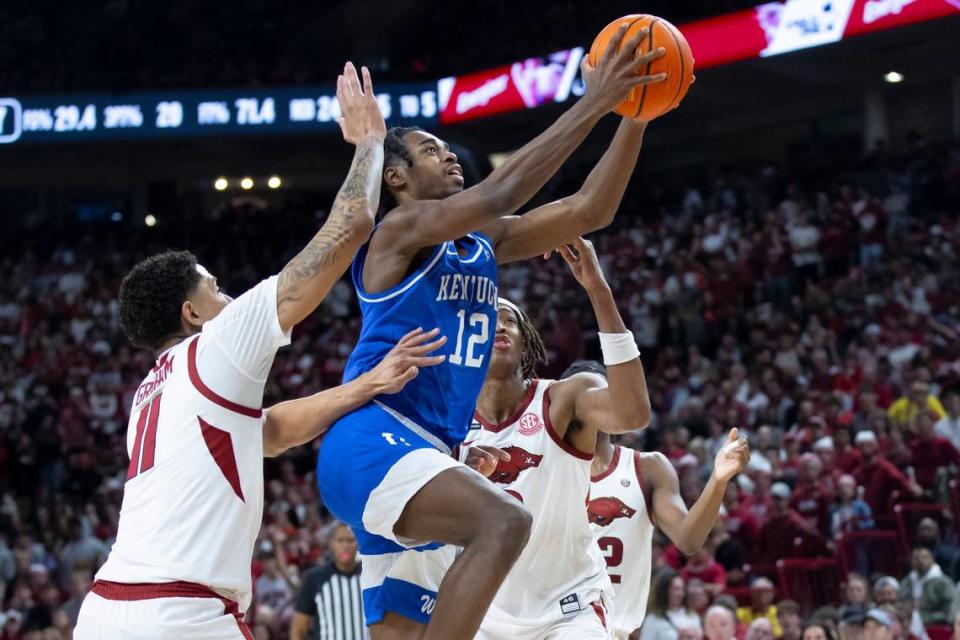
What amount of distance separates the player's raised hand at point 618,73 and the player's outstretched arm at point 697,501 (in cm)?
193

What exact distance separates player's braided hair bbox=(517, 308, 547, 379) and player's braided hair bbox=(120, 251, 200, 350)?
2159 mm

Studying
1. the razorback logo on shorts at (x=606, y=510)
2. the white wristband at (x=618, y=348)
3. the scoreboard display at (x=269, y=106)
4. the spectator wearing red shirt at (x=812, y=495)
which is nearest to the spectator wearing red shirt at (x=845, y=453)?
the spectator wearing red shirt at (x=812, y=495)

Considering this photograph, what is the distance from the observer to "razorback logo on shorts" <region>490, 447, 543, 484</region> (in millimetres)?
5602

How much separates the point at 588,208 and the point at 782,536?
6.88 meters

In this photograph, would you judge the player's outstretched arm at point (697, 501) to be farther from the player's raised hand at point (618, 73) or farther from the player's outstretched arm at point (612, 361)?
the player's raised hand at point (618, 73)

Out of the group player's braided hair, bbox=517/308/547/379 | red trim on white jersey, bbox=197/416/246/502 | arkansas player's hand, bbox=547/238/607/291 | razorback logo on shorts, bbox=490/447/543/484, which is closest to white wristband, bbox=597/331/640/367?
arkansas player's hand, bbox=547/238/607/291

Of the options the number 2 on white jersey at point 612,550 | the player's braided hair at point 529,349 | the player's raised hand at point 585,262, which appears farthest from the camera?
the number 2 on white jersey at point 612,550

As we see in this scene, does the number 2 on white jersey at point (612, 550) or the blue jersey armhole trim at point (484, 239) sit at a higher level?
the blue jersey armhole trim at point (484, 239)

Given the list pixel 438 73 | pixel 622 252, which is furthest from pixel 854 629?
pixel 438 73

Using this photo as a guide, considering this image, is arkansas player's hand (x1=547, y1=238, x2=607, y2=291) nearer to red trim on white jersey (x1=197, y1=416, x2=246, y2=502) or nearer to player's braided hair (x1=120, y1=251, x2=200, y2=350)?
player's braided hair (x1=120, y1=251, x2=200, y2=350)

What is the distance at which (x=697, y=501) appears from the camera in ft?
20.2

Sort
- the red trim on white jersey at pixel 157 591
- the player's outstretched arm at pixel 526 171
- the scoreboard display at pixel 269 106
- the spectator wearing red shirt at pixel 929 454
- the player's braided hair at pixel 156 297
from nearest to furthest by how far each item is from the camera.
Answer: the red trim on white jersey at pixel 157 591 < the player's braided hair at pixel 156 297 < the player's outstretched arm at pixel 526 171 < the spectator wearing red shirt at pixel 929 454 < the scoreboard display at pixel 269 106

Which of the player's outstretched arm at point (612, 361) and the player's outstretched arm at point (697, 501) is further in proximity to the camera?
the player's outstretched arm at point (697, 501)

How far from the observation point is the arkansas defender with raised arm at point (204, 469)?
143 inches
